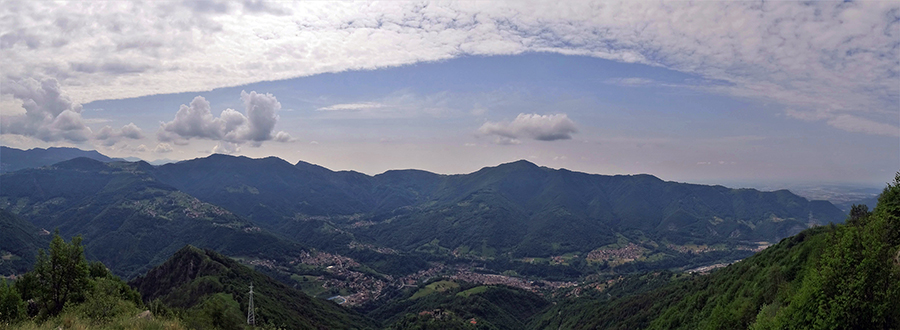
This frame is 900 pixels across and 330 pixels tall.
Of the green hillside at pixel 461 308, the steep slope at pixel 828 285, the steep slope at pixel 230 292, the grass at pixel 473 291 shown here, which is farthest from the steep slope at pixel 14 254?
the steep slope at pixel 828 285

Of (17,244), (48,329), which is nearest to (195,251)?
(48,329)

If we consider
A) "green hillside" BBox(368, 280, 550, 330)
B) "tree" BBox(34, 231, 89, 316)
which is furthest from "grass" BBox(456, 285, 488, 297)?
"tree" BBox(34, 231, 89, 316)

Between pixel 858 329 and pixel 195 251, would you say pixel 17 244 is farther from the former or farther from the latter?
pixel 858 329

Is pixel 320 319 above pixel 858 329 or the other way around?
the other way around

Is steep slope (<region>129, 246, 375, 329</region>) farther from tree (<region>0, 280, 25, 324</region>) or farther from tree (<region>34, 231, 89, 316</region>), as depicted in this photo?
tree (<region>0, 280, 25, 324</region>)

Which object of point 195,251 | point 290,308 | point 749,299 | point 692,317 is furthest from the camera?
point 195,251

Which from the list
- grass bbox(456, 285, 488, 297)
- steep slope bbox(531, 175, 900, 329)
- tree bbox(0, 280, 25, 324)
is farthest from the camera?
grass bbox(456, 285, 488, 297)

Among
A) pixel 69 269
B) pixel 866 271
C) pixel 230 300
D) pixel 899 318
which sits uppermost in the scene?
pixel 866 271
